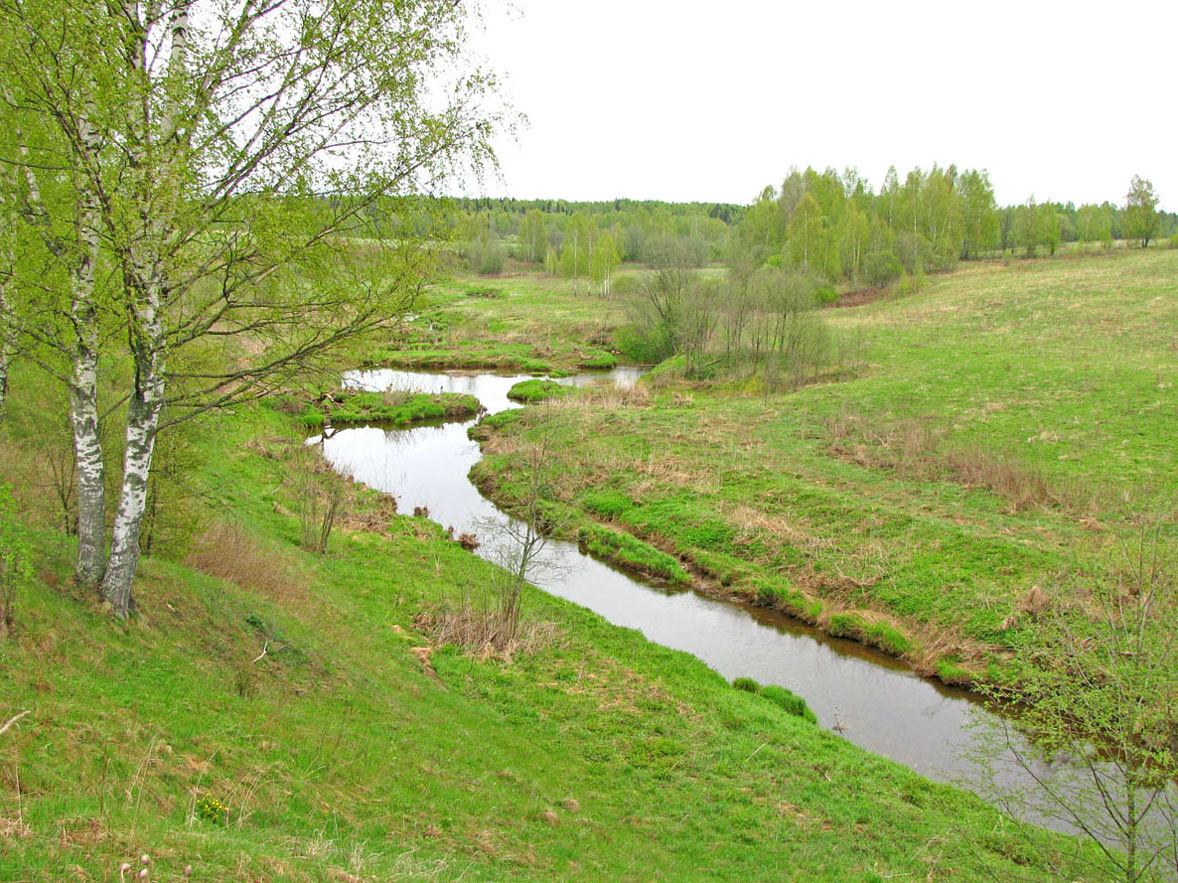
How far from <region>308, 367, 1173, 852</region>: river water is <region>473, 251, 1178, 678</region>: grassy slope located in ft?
3.41

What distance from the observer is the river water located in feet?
Result: 50.6

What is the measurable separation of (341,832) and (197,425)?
8.93m

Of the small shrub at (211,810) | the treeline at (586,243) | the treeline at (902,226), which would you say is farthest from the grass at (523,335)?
the small shrub at (211,810)

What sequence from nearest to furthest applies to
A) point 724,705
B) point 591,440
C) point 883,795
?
point 883,795 < point 724,705 < point 591,440

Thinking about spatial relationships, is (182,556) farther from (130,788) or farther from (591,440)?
(591,440)

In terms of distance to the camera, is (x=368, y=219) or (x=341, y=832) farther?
(x=368, y=219)

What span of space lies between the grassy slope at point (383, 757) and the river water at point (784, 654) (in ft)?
5.47

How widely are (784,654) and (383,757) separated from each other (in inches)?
522

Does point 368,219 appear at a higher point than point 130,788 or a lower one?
higher

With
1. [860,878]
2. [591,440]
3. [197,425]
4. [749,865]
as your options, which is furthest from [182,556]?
[591,440]

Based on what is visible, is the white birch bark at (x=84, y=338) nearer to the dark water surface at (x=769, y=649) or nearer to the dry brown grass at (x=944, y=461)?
the dark water surface at (x=769, y=649)

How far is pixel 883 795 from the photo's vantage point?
12.8 metres

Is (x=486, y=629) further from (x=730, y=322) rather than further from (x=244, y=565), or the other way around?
(x=730, y=322)

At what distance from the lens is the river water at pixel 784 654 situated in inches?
607
